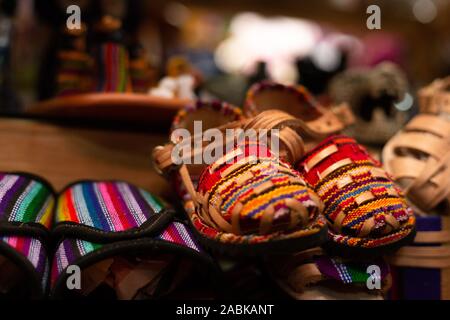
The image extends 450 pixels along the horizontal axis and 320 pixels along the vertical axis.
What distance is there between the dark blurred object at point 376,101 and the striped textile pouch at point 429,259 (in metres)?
0.26

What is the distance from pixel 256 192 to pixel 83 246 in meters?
0.18

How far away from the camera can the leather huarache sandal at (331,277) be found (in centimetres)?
49

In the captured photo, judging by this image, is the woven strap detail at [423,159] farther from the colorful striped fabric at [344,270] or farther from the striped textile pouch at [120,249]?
the striped textile pouch at [120,249]

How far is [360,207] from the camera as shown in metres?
0.47

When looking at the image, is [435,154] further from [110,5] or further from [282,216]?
[110,5]

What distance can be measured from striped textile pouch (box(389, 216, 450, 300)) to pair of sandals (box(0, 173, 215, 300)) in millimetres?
256

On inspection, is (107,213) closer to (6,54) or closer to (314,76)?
(6,54)

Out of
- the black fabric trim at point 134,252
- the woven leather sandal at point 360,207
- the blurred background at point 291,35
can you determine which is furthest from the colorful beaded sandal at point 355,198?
the blurred background at point 291,35

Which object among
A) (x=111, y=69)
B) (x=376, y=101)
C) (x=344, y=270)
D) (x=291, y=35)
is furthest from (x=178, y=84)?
(x=291, y=35)

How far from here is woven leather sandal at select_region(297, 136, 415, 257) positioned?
47 centimetres

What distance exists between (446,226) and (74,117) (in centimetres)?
55

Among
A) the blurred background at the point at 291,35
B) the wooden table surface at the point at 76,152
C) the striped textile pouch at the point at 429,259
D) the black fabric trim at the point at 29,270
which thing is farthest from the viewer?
the blurred background at the point at 291,35

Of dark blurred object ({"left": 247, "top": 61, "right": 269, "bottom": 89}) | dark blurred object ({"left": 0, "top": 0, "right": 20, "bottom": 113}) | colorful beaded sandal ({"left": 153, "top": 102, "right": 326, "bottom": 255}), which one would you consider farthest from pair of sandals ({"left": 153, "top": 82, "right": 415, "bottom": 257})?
dark blurred object ({"left": 0, "top": 0, "right": 20, "bottom": 113})

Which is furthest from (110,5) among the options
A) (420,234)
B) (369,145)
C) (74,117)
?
(420,234)
